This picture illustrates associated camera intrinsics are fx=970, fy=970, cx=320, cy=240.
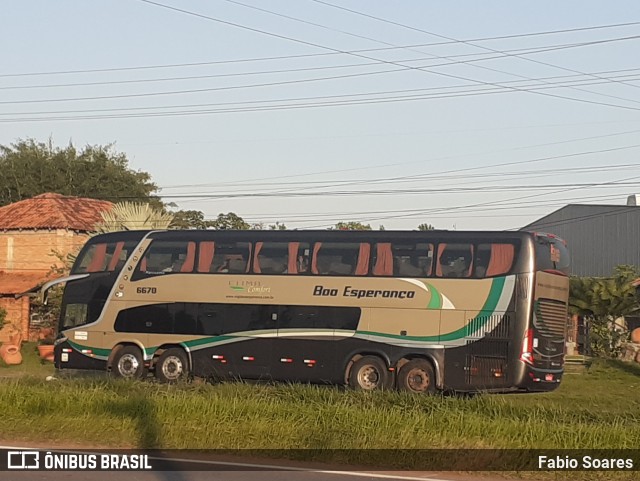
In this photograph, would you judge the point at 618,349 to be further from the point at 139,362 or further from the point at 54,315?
the point at 54,315

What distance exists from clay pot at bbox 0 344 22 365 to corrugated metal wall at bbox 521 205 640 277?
29.8 metres

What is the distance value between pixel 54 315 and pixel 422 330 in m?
23.5

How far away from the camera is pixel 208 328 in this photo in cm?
2373

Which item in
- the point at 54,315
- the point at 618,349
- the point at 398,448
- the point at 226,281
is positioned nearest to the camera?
the point at 398,448

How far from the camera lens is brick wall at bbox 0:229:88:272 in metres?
43.3

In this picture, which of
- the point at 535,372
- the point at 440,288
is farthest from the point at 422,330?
the point at 535,372

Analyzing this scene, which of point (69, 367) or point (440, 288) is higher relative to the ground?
point (440, 288)

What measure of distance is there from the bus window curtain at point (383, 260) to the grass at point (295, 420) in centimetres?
615

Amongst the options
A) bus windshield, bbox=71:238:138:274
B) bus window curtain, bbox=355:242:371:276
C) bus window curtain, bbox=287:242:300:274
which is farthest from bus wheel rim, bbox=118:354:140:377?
bus window curtain, bbox=355:242:371:276

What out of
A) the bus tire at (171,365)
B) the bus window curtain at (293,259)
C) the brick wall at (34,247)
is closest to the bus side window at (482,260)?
the bus window curtain at (293,259)

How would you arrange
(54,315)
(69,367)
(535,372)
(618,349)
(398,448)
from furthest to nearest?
(54,315)
(618,349)
(69,367)
(535,372)
(398,448)

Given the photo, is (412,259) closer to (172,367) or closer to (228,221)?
(172,367)

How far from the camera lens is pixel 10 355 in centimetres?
3297

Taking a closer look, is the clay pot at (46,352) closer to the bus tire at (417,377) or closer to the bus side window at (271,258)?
the bus side window at (271,258)
